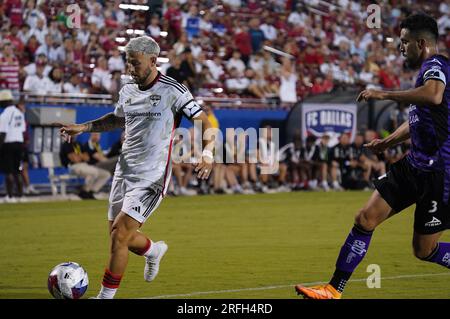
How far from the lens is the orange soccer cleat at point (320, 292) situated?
8.79 metres

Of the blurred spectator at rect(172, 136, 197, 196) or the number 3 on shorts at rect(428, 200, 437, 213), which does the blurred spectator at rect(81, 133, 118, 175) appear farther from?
the number 3 on shorts at rect(428, 200, 437, 213)

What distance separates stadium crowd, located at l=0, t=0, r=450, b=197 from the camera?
79.2 feet

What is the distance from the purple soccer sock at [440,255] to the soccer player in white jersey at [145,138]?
217 cm

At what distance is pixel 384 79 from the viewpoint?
105ft

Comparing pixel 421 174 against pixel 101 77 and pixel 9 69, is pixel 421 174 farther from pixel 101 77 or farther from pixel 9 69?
pixel 101 77

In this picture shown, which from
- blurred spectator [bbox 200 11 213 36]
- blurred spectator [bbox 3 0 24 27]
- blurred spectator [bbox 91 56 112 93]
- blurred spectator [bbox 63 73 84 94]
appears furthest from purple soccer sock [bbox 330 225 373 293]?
blurred spectator [bbox 200 11 213 36]

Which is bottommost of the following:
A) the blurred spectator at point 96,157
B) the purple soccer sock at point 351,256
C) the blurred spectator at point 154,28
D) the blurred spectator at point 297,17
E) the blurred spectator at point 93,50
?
the blurred spectator at point 96,157

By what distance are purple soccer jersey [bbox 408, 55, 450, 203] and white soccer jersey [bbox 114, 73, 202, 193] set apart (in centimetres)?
202

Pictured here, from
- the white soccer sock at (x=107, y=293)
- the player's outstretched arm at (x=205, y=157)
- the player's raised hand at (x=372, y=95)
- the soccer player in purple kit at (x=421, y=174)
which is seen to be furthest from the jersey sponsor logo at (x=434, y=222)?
the white soccer sock at (x=107, y=293)

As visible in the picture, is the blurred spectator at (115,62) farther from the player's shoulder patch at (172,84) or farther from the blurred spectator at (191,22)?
the player's shoulder patch at (172,84)

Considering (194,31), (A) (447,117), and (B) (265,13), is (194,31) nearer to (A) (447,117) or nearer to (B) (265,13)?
(B) (265,13)

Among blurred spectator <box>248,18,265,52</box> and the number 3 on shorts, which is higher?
blurred spectator <box>248,18,265,52</box>

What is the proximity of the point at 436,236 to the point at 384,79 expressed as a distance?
23585mm

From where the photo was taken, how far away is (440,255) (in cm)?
901
